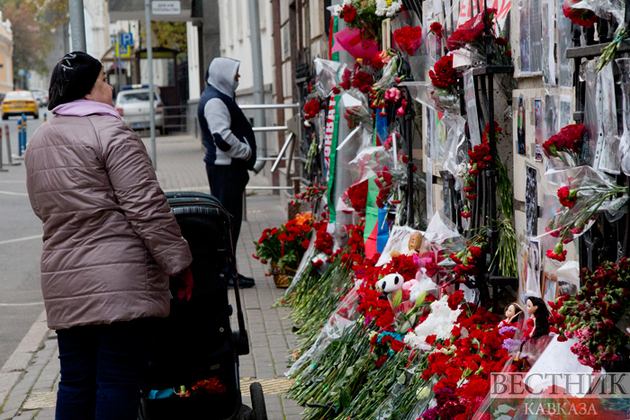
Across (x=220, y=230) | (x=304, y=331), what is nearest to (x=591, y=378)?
(x=220, y=230)

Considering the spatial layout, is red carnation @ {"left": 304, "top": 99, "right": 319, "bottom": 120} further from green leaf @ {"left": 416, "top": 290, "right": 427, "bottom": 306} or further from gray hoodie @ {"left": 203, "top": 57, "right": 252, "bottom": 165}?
green leaf @ {"left": 416, "top": 290, "right": 427, "bottom": 306}

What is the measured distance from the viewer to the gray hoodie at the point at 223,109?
682cm

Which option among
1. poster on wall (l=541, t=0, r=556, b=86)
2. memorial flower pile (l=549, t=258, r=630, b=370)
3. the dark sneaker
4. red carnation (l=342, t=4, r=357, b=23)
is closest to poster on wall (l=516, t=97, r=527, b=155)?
poster on wall (l=541, t=0, r=556, b=86)

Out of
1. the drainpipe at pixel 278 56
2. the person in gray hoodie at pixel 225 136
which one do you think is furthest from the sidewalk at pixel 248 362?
the drainpipe at pixel 278 56

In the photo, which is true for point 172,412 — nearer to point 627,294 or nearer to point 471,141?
point 471,141

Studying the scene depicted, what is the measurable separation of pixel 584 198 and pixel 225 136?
4.62 meters

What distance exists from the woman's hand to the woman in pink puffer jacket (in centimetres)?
9

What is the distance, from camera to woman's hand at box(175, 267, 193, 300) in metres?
3.44

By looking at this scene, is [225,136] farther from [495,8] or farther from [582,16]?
[582,16]

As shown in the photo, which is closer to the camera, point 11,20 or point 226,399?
point 226,399

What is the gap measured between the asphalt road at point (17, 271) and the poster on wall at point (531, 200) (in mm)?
3857

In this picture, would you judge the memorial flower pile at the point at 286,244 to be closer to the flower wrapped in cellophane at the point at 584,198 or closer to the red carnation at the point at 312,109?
the red carnation at the point at 312,109

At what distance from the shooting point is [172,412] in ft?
13.3

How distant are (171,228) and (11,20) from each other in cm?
9812
